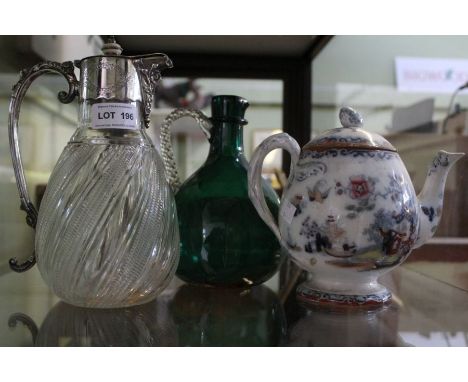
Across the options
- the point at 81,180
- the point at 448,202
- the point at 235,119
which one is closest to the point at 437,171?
the point at 235,119

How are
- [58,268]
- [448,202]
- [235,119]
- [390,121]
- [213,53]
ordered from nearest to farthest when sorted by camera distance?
[58,268]
[235,119]
[448,202]
[213,53]
[390,121]

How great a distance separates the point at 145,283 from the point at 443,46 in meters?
1.19

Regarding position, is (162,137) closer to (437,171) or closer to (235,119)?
(235,119)

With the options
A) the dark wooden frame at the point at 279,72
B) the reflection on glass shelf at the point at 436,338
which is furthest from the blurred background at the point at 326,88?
the reflection on glass shelf at the point at 436,338

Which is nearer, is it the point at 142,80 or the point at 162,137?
the point at 142,80

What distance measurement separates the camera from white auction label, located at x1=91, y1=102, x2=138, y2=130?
17.1 inches

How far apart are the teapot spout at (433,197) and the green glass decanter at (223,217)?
0.15 meters

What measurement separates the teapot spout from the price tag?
13cm

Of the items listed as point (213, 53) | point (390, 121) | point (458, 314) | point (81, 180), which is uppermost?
point (213, 53)

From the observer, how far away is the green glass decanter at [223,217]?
0.51m

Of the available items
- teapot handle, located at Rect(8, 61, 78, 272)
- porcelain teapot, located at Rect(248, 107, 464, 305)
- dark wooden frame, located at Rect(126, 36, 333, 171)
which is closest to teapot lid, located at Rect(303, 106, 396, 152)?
porcelain teapot, located at Rect(248, 107, 464, 305)

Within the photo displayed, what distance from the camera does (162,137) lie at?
560 mm

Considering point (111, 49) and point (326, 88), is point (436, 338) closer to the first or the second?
point (111, 49)

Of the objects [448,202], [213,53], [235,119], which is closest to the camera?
[235,119]
